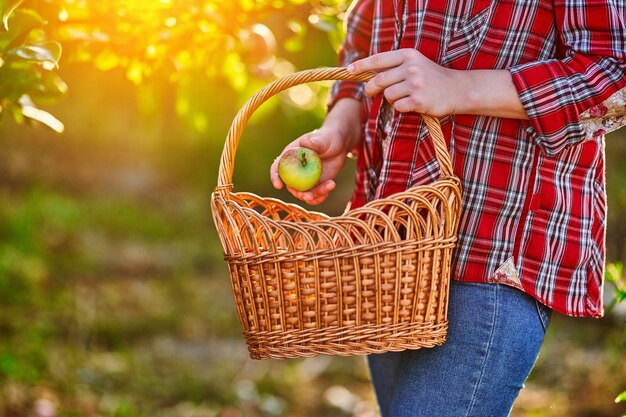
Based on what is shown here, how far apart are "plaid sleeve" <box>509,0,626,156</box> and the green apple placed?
0.36 metres

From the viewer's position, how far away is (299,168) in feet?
4.10

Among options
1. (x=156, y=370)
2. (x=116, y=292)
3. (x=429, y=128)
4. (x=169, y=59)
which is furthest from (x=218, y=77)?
(x=116, y=292)

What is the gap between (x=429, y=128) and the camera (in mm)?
1077

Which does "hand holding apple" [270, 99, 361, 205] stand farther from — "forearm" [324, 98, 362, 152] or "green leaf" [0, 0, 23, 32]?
"green leaf" [0, 0, 23, 32]

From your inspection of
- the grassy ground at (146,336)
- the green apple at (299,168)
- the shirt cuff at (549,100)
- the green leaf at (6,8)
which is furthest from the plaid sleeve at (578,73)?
the grassy ground at (146,336)

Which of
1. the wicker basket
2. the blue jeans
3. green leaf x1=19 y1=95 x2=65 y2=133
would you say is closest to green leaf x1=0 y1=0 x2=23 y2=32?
green leaf x1=19 y1=95 x2=65 y2=133

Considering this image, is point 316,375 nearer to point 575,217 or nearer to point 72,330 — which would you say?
point 72,330

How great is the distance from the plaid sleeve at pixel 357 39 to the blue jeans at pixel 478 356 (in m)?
0.46

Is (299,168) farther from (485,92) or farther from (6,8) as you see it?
(6,8)

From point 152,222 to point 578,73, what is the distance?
4.84m

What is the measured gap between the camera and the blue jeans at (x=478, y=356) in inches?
43.8

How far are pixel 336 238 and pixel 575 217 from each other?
367 millimetres

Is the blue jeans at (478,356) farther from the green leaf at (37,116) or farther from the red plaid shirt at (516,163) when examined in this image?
the green leaf at (37,116)

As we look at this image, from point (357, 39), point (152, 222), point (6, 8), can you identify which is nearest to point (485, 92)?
point (357, 39)
